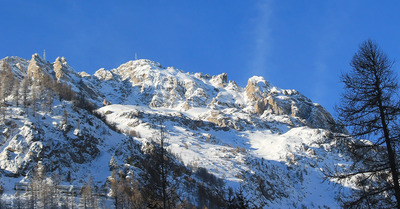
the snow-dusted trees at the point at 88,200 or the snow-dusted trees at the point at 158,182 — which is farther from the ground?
the snow-dusted trees at the point at 158,182

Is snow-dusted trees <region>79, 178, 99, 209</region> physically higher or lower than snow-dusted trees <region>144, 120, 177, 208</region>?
lower

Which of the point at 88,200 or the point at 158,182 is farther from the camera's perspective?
the point at 88,200

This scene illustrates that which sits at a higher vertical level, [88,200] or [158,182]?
[158,182]

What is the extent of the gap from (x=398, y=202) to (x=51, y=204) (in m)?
76.5

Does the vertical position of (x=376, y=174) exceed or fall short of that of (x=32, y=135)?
it falls short

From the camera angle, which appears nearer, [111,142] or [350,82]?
[350,82]

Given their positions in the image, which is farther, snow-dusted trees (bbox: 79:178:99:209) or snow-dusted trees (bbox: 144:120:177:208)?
snow-dusted trees (bbox: 79:178:99:209)

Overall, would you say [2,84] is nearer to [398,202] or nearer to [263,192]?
[263,192]

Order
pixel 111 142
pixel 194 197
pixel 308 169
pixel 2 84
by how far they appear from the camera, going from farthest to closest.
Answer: pixel 308 169 < pixel 2 84 < pixel 111 142 < pixel 194 197

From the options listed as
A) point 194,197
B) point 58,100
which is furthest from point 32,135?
point 194,197

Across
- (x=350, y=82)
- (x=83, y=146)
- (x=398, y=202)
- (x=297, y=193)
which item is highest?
(x=83, y=146)

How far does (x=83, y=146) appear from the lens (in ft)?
382

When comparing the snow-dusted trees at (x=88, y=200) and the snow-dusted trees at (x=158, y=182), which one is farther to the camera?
the snow-dusted trees at (x=88, y=200)

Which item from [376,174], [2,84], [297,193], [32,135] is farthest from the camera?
[297,193]
